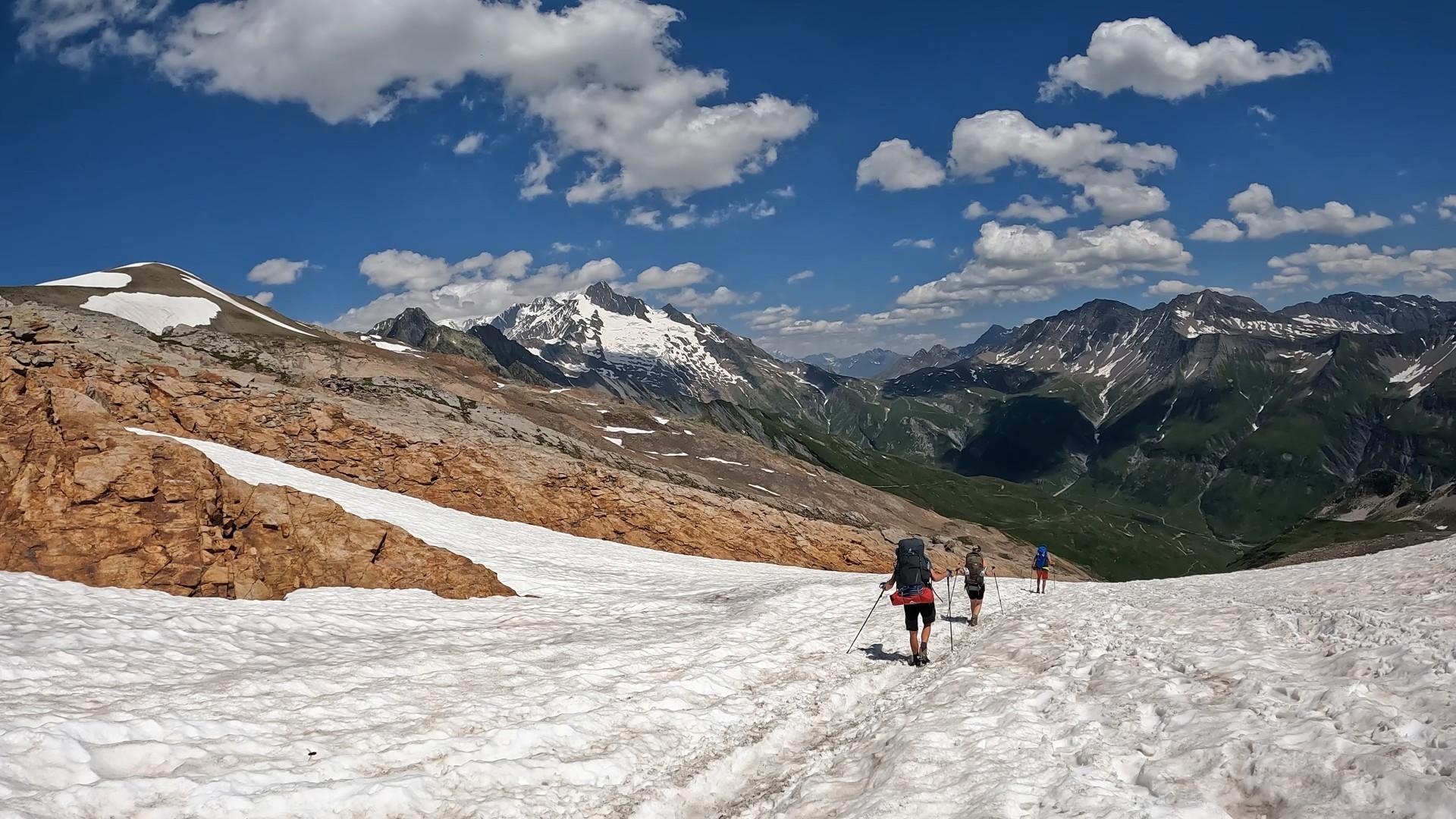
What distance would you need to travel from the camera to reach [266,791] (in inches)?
370

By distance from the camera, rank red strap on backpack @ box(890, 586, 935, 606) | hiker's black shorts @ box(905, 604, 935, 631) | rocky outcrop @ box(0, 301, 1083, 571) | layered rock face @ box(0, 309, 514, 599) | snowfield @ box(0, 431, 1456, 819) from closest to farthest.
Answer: snowfield @ box(0, 431, 1456, 819), red strap on backpack @ box(890, 586, 935, 606), hiker's black shorts @ box(905, 604, 935, 631), layered rock face @ box(0, 309, 514, 599), rocky outcrop @ box(0, 301, 1083, 571)

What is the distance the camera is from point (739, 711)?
44.4 ft

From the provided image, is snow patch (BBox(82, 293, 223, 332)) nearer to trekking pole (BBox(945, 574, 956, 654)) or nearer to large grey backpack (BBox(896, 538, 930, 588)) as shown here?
trekking pole (BBox(945, 574, 956, 654))

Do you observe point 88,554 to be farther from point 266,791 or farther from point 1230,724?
point 1230,724

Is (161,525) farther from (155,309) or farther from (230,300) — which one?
(230,300)

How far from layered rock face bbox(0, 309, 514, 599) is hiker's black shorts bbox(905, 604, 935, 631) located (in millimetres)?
15960

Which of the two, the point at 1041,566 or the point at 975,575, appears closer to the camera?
the point at 975,575

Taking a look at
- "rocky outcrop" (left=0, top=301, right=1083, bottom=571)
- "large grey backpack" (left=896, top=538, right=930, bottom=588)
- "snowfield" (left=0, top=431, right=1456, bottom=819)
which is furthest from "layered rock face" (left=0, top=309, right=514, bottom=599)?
"large grey backpack" (left=896, top=538, right=930, bottom=588)

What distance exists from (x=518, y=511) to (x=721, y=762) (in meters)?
35.9

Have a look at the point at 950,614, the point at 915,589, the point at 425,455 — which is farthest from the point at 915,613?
the point at 425,455

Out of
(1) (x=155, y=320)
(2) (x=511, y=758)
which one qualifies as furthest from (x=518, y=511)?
(1) (x=155, y=320)

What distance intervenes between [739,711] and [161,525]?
1976 centimetres

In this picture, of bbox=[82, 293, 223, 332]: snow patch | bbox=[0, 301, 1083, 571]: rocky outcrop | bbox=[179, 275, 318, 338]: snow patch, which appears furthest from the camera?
bbox=[179, 275, 318, 338]: snow patch

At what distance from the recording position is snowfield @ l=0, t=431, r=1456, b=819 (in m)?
9.07
